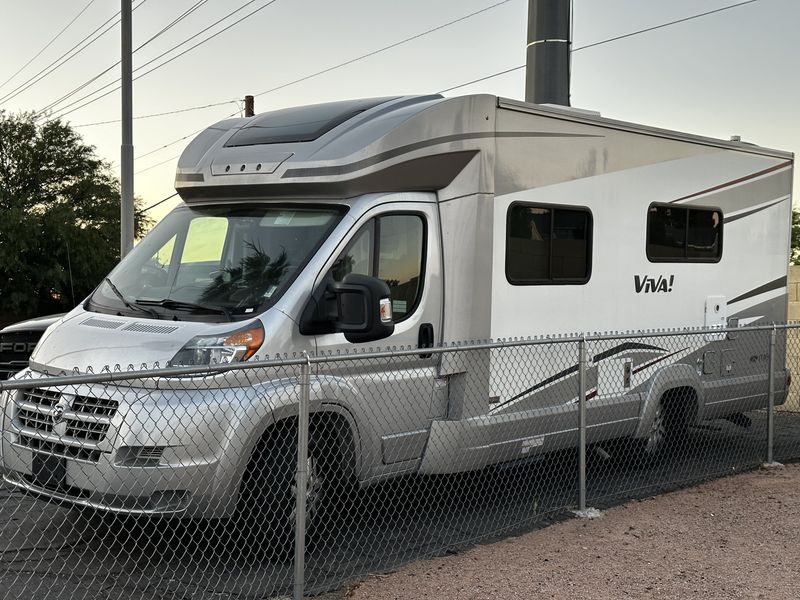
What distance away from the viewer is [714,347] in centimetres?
862

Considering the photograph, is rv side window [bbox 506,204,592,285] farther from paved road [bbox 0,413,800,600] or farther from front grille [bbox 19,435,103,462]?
front grille [bbox 19,435,103,462]

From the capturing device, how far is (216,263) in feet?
20.1

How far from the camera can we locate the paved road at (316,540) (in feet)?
16.8

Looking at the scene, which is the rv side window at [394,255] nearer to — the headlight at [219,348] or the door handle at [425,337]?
the door handle at [425,337]

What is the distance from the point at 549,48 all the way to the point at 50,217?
22802 millimetres

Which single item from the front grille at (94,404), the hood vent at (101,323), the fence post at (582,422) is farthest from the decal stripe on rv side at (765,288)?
the front grille at (94,404)

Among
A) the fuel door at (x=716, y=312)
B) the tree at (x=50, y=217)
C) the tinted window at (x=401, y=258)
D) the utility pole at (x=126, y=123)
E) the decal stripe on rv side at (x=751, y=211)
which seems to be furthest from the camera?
the tree at (x=50, y=217)

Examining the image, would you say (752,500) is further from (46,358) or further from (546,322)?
(46,358)

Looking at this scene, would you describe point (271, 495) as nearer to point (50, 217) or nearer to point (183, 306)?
point (183, 306)

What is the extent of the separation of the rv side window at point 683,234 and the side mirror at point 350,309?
132 inches

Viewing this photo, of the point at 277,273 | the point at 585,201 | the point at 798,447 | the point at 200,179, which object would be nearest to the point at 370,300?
the point at 277,273

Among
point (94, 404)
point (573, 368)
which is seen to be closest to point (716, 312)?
point (573, 368)

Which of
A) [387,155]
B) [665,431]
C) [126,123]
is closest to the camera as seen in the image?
[387,155]

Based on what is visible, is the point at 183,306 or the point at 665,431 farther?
the point at 665,431
